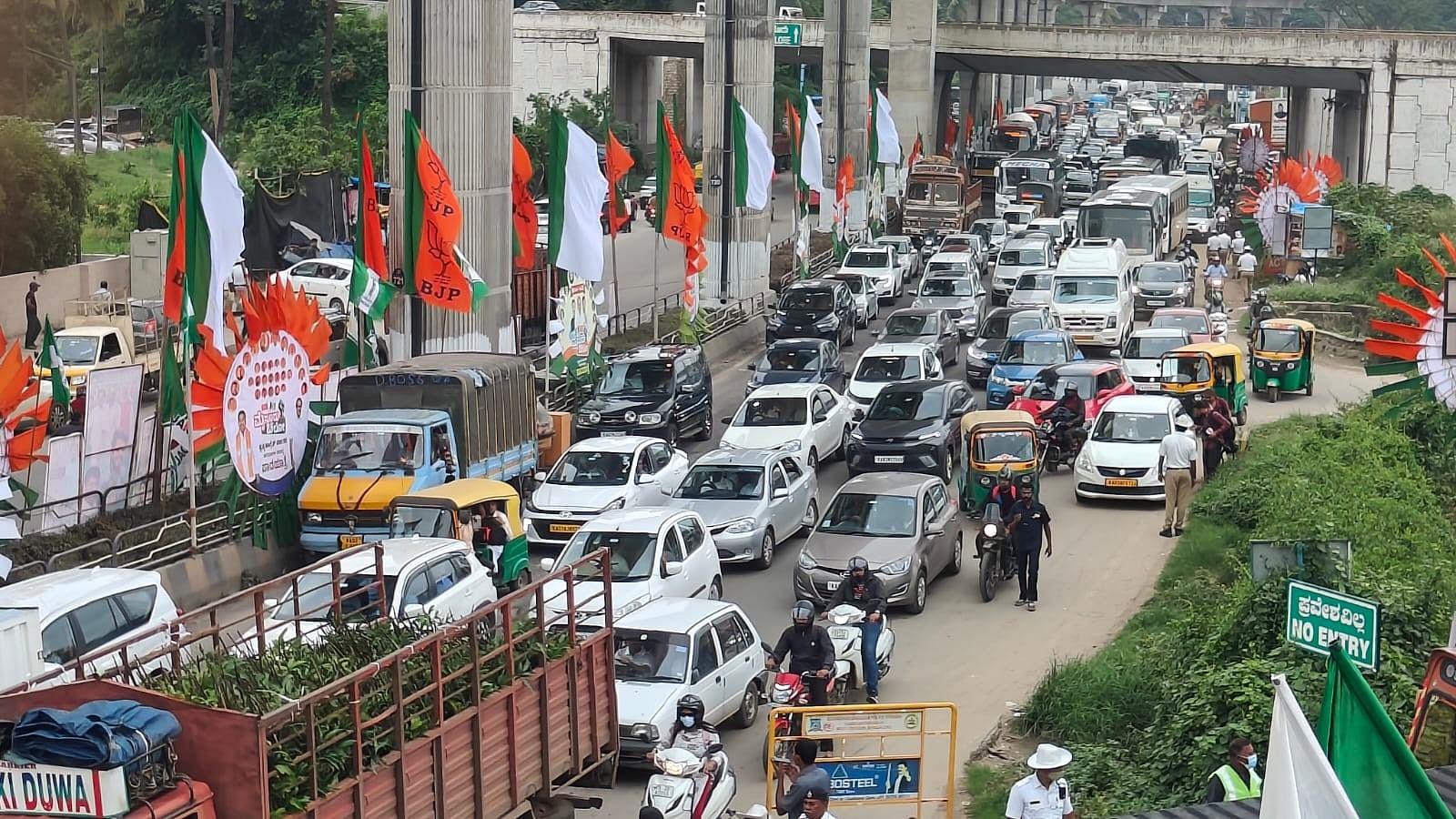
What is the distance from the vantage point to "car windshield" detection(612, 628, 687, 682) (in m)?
16.5

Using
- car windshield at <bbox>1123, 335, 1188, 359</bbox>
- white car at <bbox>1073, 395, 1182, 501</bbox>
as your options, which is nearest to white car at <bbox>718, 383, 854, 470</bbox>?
white car at <bbox>1073, 395, 1182, 501</bbox>

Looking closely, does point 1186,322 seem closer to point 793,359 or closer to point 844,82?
point 793,359

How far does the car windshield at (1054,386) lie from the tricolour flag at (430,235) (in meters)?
9.38

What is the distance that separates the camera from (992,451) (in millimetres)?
26391

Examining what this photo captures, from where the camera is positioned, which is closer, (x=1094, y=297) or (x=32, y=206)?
(x=1094, y=297)

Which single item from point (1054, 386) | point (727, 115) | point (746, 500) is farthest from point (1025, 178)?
point (746, 500)

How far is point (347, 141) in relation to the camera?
65.2m

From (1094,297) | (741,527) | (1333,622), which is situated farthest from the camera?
(1094,297)

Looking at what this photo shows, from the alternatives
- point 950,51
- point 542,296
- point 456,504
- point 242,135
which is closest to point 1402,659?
point 456,504

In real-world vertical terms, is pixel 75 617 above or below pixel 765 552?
above

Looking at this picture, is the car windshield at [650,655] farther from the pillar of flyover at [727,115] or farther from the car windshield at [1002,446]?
the pillar of flyover at [727,115]

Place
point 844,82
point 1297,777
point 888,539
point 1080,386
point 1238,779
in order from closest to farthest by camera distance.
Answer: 1. point 1297,777
2. point 1238,779
3. point 888,539
4. point 1080,386
5. point 844,82

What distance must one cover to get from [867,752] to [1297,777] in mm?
8365

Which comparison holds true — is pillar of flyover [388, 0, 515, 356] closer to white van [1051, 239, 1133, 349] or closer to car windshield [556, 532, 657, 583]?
car windshield [556, 532, 657, 583]
